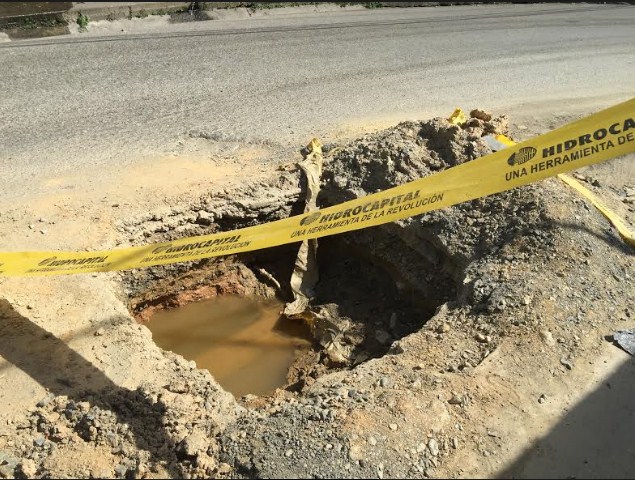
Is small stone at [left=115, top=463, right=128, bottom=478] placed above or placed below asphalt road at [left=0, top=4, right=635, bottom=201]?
below

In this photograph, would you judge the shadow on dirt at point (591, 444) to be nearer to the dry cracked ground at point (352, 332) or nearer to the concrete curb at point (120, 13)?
the dry cracked ground at point (352, 332)

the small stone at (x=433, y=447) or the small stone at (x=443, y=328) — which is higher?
the small stone at (x=443, y=328)

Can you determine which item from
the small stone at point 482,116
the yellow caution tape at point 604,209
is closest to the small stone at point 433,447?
the yellow caution tape at point 604,209

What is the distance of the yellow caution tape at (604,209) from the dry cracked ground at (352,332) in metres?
0.15

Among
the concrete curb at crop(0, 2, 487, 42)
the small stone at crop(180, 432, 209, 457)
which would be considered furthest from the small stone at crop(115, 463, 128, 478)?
the concrete curb at crop(0, 2, 487, 42)

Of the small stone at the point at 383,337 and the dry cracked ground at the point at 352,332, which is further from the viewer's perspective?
the small stone at the point at 383,337

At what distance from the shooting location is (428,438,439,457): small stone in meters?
3.64

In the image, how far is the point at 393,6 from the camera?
1581 centimetres

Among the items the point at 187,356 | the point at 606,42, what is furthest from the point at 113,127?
the point at 606,42

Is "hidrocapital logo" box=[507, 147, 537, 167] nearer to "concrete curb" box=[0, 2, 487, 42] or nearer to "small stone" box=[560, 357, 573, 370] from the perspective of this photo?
"small stone" box=[560, 357, 573, 370]

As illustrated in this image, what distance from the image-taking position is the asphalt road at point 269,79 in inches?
301

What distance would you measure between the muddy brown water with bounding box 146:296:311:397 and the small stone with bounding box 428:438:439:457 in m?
2.19

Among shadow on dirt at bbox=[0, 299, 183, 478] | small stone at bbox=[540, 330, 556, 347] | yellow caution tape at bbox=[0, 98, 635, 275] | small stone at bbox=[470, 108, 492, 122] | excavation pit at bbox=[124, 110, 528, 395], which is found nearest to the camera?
shadow on dirt at bbox=[0, 299, 183, 478]

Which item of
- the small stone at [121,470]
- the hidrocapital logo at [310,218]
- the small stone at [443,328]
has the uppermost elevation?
the hidrocapital logo at [310,218]
